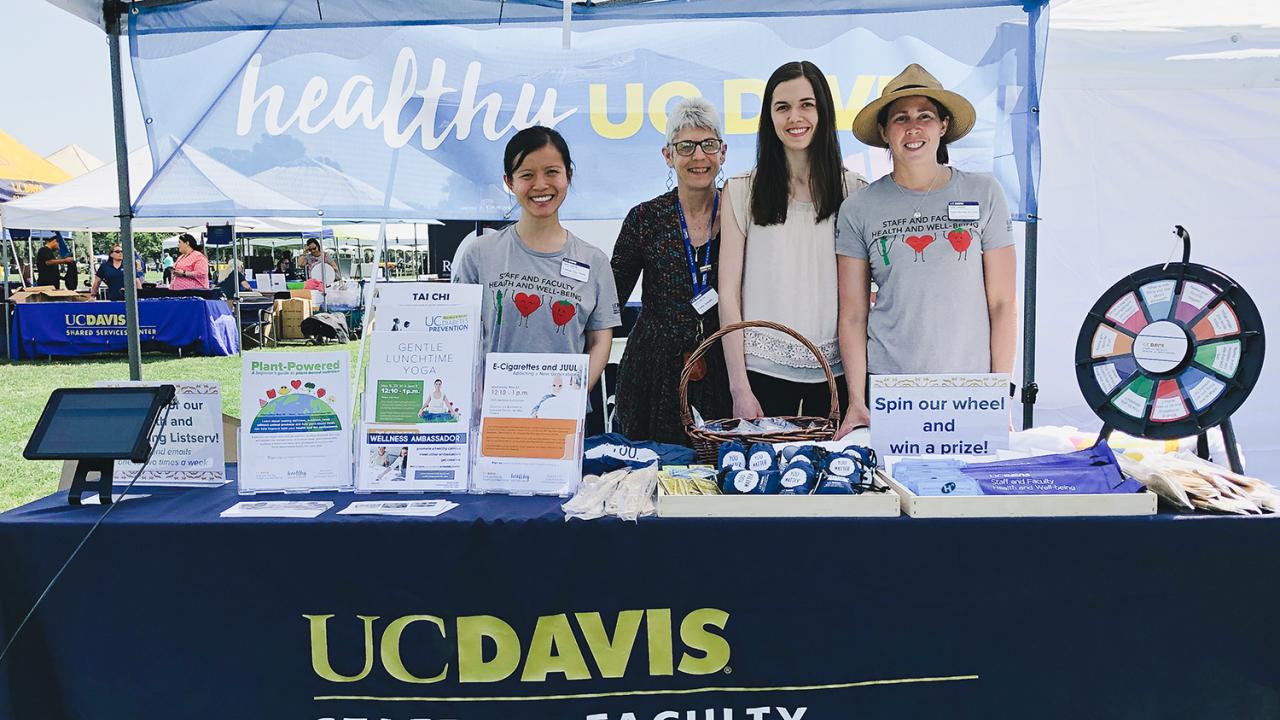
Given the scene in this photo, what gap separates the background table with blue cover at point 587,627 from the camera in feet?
4.48

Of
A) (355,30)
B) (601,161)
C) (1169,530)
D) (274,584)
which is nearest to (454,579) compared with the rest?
(274,584)

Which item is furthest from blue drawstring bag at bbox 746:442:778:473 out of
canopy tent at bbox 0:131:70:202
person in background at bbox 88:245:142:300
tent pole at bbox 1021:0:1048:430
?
canopy tent at bbox 0:131:70:202

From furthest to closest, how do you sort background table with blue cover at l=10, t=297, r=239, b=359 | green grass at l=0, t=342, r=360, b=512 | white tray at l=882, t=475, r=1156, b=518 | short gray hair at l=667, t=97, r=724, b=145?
background table with blue cover at l=10, t=297, r=239, b=359 < green grass at l=0, t=342, r=360, b=512 < short gray hair at l=667, t=97, r=724, b=145 < white tray at l=882, t=475, r=1156, b=518

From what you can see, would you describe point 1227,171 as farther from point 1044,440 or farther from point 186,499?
point 186,499

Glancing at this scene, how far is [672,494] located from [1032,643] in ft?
2.16

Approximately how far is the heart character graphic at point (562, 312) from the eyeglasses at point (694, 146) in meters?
0.51

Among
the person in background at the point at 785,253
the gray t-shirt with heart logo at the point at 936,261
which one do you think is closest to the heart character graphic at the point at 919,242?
the gray t-shirt with heart logo at the point at 936,261

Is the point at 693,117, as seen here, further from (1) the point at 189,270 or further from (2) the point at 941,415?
(1) the point at 189,270

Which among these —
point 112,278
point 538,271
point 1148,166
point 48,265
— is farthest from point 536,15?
point 48,265

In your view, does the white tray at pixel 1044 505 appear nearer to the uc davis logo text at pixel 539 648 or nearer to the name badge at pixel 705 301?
Result: the uc davis logo text at pixel 539 648

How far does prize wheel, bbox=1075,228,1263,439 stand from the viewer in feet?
4.86

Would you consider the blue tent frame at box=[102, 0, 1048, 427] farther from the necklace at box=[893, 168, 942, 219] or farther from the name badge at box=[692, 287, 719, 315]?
the name badge at box=[692, 287, 719, 315]

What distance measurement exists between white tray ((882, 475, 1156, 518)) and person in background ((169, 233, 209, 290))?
961 cm

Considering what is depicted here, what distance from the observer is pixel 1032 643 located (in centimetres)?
137
